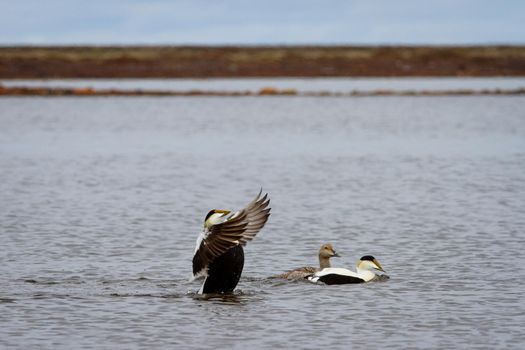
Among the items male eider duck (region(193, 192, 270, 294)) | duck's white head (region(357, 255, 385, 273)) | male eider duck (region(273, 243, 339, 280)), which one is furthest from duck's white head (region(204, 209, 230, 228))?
duck's white head (region(357, 255, 385, 273))

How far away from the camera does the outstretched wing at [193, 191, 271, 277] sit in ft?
40.4

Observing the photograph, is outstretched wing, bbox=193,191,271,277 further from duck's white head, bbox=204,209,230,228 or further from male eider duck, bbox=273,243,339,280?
male eider duck, bbox=273,243,339,280

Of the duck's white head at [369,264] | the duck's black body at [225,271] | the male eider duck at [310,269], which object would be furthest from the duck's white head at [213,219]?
the duck's white head at [369,264]

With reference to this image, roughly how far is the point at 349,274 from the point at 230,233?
1.85 meters

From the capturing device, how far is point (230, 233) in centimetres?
1237

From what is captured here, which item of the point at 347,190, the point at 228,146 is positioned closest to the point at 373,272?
the point at 347,190

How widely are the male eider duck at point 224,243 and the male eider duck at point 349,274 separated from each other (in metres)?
1.06

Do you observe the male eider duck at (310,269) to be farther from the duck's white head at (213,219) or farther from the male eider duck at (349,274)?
the duck's white head at (213,219)

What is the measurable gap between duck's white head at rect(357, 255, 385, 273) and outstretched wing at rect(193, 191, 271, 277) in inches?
65.9

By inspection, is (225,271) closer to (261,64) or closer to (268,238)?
(268,238)

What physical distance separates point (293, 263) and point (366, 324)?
395 cm

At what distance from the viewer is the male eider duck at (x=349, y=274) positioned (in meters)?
13.4

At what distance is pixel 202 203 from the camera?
71.2ft

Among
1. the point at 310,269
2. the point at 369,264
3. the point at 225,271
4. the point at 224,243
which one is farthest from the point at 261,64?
the point at 224,243
